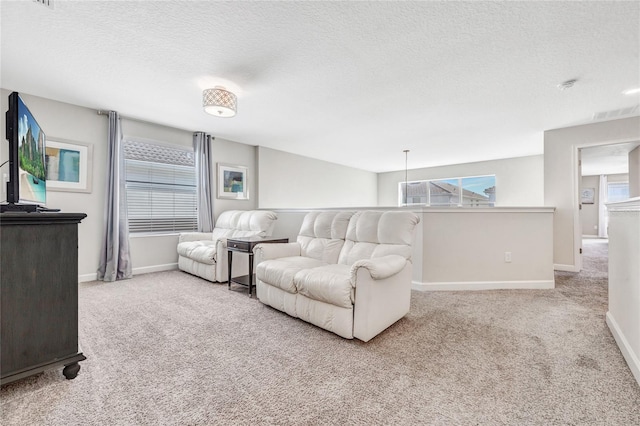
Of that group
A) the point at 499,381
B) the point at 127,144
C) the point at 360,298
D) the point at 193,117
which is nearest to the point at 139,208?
the point at 127,144

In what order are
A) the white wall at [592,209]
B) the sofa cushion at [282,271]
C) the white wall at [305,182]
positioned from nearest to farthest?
the sofa cushion at [282,271] → the white wall at [305,182] → the white wall at [592,209]

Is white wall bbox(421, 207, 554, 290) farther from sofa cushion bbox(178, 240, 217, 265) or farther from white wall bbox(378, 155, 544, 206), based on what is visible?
white wall bbox(378, 155, 544, 206)

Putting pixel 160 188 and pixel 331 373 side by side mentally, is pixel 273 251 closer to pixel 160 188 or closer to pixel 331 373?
pixel 331 373

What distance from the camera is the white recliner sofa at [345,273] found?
6.24 ft

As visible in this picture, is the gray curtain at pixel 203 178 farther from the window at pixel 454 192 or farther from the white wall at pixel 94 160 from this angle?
the window at pixel 454 192

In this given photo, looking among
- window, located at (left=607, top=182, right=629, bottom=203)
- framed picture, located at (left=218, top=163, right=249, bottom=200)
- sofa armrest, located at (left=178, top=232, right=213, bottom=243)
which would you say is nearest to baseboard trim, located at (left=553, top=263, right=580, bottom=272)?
framed picture, located at (left=218, top=163, right=249, bottom=200)

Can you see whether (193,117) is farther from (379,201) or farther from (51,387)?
(379,201)

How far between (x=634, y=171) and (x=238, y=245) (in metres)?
7.27

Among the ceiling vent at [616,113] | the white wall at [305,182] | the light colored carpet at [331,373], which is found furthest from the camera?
the white wall at [305,182]

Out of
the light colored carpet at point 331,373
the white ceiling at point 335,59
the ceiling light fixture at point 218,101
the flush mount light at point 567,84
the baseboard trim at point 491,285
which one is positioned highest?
the white ceiling at point 335,59

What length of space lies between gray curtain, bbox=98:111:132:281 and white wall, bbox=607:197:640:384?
16.4ft

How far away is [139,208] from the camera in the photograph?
4102 mm

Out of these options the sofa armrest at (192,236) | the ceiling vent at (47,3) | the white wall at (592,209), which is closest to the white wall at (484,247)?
the sofa armrest at (192,236)

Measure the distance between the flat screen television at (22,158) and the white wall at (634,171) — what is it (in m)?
8.19
